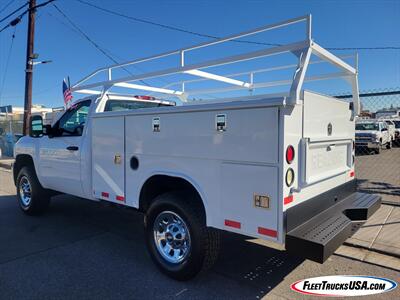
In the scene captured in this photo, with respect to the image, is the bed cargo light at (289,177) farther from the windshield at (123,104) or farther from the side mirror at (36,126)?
the side mirror at (36,126)

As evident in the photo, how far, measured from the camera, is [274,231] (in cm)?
286

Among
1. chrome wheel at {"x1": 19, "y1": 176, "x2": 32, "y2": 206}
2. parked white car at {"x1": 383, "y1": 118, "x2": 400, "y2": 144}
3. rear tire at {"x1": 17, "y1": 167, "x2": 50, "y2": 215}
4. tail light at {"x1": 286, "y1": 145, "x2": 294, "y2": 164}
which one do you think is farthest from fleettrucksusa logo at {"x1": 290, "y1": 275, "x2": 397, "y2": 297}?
parked white car at {"x1": 383, "y1": 118, "x2": 400, "y2": 144}

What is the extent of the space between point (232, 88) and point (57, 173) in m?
3.21

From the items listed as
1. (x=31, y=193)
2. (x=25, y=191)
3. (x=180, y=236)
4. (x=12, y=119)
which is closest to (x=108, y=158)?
(x=180, y=236)

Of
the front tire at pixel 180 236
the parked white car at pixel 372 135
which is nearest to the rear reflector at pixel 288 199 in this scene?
the front tire at pixel 180 236

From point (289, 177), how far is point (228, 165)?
0.56m

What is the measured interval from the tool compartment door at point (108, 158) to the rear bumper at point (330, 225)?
2.26m

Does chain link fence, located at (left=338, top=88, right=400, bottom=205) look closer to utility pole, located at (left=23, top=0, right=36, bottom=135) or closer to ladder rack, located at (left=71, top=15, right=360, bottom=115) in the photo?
ladder rack, located at (left=71, top=15, right=360, bottom=115)

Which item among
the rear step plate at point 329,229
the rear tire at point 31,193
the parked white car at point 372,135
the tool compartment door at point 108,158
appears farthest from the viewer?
the parked white car at point 372,135

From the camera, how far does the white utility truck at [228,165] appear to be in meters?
2.87

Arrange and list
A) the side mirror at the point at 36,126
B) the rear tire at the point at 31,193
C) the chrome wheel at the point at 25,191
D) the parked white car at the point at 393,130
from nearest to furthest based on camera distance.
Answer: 1. the side mirror at the point at 36,126
2. the rear tire at the point at 31,193
3. the chrome wheel at the point at 25,191
4. the parked white car at the point at 393,130

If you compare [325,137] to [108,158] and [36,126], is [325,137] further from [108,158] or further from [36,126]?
[36,126]

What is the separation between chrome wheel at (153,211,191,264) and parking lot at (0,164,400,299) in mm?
265

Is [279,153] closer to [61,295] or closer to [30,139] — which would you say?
[61,295]
